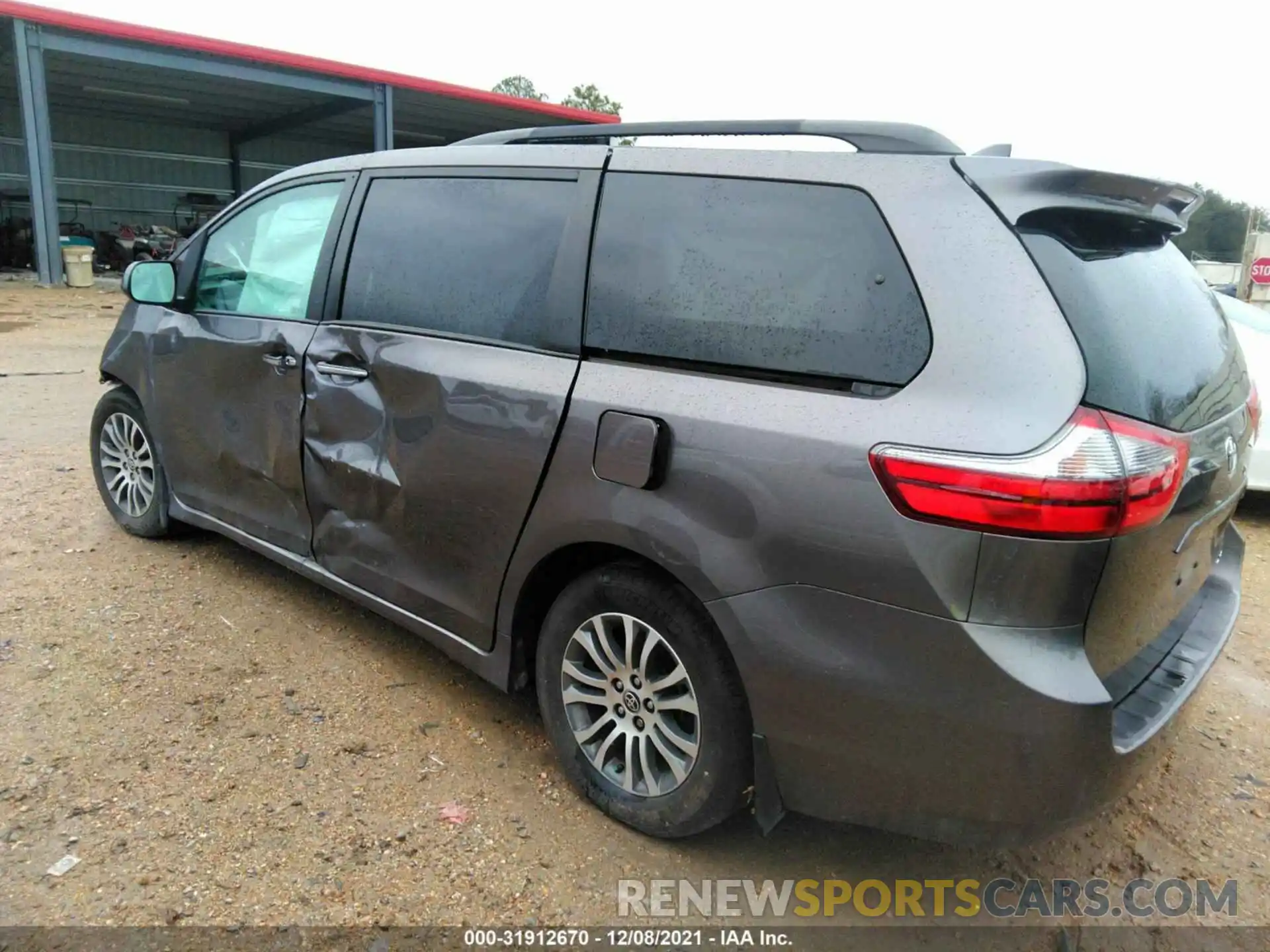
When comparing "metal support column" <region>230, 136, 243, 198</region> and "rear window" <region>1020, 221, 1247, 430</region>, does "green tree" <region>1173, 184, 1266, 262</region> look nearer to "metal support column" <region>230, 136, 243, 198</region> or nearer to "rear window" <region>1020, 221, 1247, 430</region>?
"metal support column" <region>230, 136, 243, 198</region>

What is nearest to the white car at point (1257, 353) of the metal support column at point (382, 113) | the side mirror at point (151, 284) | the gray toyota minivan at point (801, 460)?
the gray toyota minivan at point (801, 460)

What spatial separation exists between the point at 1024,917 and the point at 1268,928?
1.95ft

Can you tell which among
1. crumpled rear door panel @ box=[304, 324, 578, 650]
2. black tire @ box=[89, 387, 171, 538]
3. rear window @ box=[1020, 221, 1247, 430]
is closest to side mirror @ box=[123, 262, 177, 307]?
black tire @ box=[89, 387, 171, 538]

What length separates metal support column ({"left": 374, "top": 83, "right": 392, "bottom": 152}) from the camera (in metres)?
18.6

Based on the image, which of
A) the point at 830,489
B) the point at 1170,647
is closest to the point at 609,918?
the point at 830,489

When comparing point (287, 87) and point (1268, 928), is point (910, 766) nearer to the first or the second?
point (1268, 928)

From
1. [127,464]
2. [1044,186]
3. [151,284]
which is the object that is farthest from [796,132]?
[127,464]

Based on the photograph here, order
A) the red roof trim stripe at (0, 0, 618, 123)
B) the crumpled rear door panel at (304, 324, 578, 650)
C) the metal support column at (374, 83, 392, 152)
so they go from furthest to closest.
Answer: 1. the metal support column at (374, 83, 392, 152)
2. the red roof trim stripe at (0, 0, 618, 123)
3. the crumpled rear door panel at (304, 324, 578, 650)

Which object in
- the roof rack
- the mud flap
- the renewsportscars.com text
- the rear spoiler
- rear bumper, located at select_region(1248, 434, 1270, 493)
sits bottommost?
the renewsportscars.com text

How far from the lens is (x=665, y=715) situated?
2283 mm

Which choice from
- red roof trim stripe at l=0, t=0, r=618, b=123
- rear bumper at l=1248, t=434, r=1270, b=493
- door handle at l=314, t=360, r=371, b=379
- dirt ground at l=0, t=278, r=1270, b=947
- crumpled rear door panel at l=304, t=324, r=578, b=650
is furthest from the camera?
red roof trim stripe at l=0, t=0, r=618, b=123

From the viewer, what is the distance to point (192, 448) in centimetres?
375

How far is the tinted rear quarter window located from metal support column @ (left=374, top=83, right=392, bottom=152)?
17222 millimetres

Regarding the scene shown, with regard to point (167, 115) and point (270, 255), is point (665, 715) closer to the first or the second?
point (270, 255)
